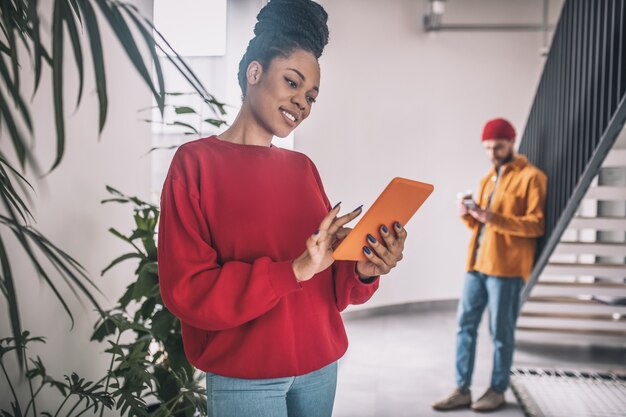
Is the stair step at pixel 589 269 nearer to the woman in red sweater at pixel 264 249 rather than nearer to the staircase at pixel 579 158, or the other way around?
the staircase at pixel 579 158

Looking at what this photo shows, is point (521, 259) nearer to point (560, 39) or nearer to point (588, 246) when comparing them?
point (588, 246)

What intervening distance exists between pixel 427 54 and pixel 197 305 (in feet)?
17.5

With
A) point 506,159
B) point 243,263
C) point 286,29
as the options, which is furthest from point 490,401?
point 286,29

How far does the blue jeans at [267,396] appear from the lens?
0.97 metres

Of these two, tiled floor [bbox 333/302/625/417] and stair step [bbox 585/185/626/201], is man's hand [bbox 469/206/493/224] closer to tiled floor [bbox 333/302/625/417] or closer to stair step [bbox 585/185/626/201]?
stair step [bbox 585/185/626/201]

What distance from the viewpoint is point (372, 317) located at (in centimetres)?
541

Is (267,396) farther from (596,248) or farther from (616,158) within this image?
(596,248)

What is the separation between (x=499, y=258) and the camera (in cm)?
295

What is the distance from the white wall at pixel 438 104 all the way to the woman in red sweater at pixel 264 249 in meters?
4.47

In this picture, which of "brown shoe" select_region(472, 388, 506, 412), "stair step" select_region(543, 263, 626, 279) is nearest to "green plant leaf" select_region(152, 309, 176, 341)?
"brown shoe" select_region(472, 388, 506, 412)

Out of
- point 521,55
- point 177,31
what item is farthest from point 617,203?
point 177,31

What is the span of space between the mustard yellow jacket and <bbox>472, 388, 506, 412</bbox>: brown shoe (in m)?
0.69

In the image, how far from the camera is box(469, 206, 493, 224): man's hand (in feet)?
9.74

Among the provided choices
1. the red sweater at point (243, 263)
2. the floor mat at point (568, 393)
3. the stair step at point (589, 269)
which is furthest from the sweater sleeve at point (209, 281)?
the stair step at point (589, 269)
